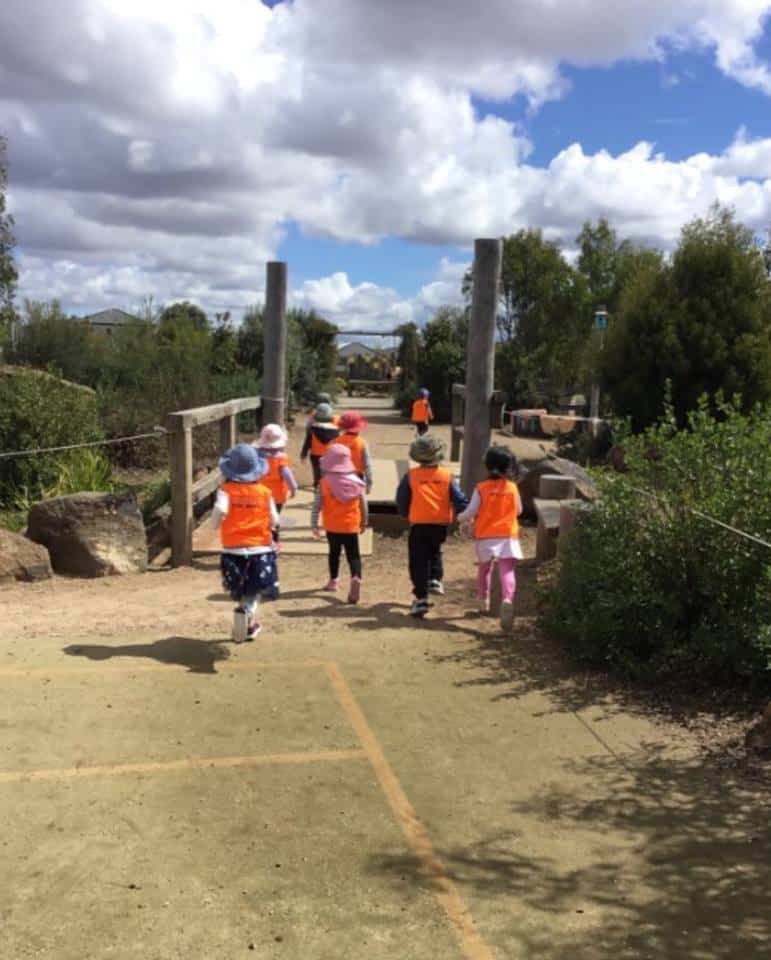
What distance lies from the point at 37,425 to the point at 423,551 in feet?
25.9

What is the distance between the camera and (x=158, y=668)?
5.15 meters

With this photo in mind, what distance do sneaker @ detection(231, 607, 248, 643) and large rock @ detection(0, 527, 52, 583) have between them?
112 inches

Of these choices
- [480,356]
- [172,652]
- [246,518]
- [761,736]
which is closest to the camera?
[761,736]

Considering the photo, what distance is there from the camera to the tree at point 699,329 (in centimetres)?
1188

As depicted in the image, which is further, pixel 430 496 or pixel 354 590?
pixel 354 590

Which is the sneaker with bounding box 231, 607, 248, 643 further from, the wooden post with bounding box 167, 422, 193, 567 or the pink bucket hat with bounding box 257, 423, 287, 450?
the wooden post with bounding box 167, 422, 193, 567

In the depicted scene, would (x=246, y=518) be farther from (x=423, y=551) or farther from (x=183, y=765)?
(x=183, y=765)

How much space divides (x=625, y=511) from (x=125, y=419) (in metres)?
13.1

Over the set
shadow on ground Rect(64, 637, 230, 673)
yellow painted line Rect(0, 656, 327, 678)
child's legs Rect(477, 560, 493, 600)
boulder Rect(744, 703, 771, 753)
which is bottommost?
yellow painted line Rect(0, 656, 327, 678)

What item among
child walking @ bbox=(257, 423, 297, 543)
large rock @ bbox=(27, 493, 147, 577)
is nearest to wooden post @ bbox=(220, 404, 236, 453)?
large rock @ bbox=(27, 493, 147, 577)

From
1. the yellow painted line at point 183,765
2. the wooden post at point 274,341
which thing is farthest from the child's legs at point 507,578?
the wooden post at point 274,341

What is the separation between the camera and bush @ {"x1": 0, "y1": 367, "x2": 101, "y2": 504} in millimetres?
11648

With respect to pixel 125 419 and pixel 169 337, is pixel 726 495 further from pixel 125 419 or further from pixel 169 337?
pixel 169 337

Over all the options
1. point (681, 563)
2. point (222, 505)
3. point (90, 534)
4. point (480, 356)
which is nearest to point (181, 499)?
point (90, 534)
